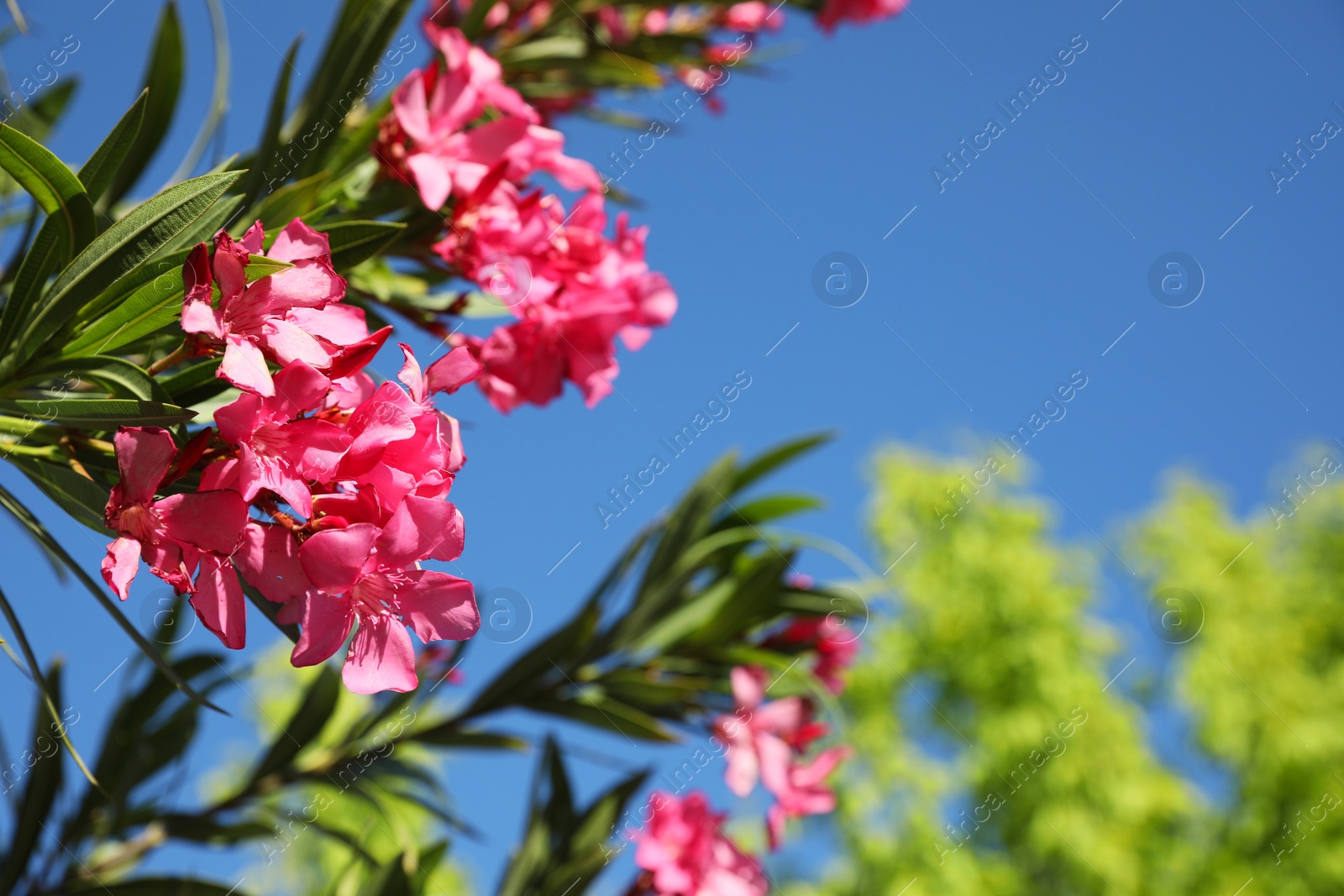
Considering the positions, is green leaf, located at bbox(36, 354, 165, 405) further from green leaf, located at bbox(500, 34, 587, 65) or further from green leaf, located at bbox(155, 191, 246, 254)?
green leaf, located at bbox(500, 34, 587, 65)

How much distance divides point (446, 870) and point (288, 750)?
324 inches

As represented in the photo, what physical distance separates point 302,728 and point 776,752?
828mm

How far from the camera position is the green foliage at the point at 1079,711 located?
675cm

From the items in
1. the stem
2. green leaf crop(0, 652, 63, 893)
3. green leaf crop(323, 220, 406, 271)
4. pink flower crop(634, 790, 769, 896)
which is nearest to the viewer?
the stem

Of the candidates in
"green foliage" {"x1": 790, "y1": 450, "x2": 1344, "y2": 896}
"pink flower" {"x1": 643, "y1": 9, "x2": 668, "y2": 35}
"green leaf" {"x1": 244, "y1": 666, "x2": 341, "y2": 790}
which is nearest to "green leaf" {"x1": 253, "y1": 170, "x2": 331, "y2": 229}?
"green leaf" {"x1": 244, "y1": 666, "x2": 341, "y2": 790}

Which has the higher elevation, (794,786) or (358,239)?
(358,239)

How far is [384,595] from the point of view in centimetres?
63

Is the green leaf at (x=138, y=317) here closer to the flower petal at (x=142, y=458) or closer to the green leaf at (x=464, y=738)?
the flower petal at (x=142, y=458)

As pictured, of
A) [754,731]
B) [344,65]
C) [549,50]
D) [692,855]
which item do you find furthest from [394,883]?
[549,50]

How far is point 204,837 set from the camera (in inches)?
56.6

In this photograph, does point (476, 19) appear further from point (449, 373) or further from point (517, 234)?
point (449, 373)

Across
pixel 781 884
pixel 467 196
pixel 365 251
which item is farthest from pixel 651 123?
pixel 781 884

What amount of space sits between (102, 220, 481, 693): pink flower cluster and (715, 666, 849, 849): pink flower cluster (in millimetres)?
1046

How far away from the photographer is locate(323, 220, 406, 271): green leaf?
86 cm
